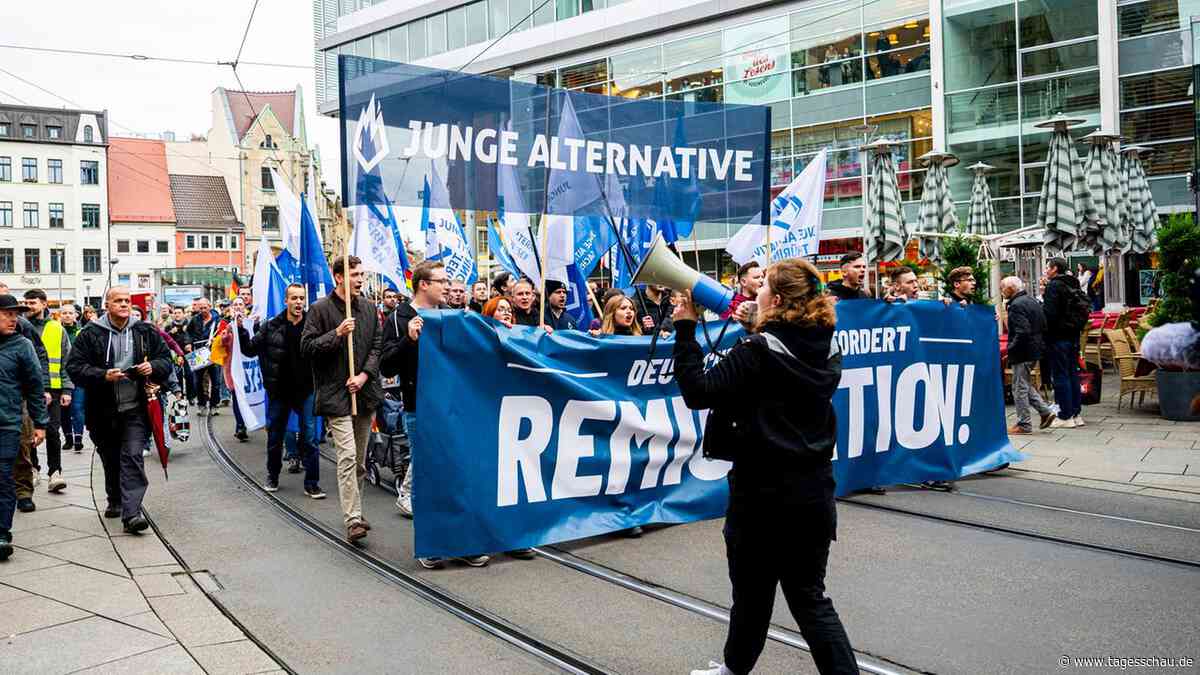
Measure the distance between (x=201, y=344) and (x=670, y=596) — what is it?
13.1m

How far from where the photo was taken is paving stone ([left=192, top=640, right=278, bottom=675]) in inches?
177

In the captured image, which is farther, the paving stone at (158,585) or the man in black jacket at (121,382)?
the man in black jacket at (121,382)

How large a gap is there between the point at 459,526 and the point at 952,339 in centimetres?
490

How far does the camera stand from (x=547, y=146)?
774cm

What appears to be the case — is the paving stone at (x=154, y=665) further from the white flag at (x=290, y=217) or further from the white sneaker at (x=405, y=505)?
the white flag at (x=290, y=217)

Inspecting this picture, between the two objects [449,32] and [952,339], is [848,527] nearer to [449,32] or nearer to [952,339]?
[952,339]

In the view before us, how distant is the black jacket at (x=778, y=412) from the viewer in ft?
11.7

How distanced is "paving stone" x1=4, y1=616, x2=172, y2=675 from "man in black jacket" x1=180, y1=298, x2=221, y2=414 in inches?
468

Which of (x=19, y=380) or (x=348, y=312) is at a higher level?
(x=348, y=312)

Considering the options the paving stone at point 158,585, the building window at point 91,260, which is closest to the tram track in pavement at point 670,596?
the paving stone at point 158,585

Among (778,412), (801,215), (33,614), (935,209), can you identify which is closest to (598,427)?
(778,412)

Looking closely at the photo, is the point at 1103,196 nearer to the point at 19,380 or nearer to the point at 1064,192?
the point at 1064,192

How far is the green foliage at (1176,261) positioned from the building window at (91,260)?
254 ft

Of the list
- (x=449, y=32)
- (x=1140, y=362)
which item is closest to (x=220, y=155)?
(x=449, y=32)
